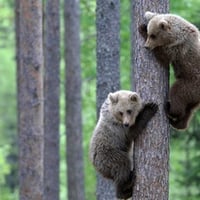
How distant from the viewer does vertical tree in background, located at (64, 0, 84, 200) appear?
688 inches

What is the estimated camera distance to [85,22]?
66.5ft

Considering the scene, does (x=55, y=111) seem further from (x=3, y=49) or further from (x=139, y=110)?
(x=3, y=49)

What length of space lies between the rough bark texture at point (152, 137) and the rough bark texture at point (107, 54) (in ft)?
12.2

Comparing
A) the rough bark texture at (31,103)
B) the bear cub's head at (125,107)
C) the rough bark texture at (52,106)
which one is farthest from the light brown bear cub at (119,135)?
the rough bark texture at (52,106)

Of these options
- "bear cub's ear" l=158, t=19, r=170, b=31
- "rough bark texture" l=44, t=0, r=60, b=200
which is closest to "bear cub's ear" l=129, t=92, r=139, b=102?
"bear cub's ear" l=158, t=19, r=170, b=31

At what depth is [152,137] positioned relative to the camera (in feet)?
25.3

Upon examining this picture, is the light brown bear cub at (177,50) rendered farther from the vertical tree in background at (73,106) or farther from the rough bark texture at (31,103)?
the vertical tree in background at (73,106)

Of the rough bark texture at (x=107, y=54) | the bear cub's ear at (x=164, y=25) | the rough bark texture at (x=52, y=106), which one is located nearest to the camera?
the bear cub's ear at (x=164, y=25)

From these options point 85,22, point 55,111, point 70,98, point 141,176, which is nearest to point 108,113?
point 141,176

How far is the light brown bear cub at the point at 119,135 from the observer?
7.84 meters

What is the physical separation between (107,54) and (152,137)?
4.06m

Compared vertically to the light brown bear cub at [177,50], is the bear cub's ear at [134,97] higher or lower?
lower

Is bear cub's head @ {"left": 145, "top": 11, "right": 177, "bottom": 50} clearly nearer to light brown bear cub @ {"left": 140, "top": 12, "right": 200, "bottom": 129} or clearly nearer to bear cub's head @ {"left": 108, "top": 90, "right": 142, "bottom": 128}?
light brown bear cub @ {"left": 140, "top": 12, "right": 200, "bottom": 129}

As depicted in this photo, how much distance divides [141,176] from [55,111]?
851 cm
